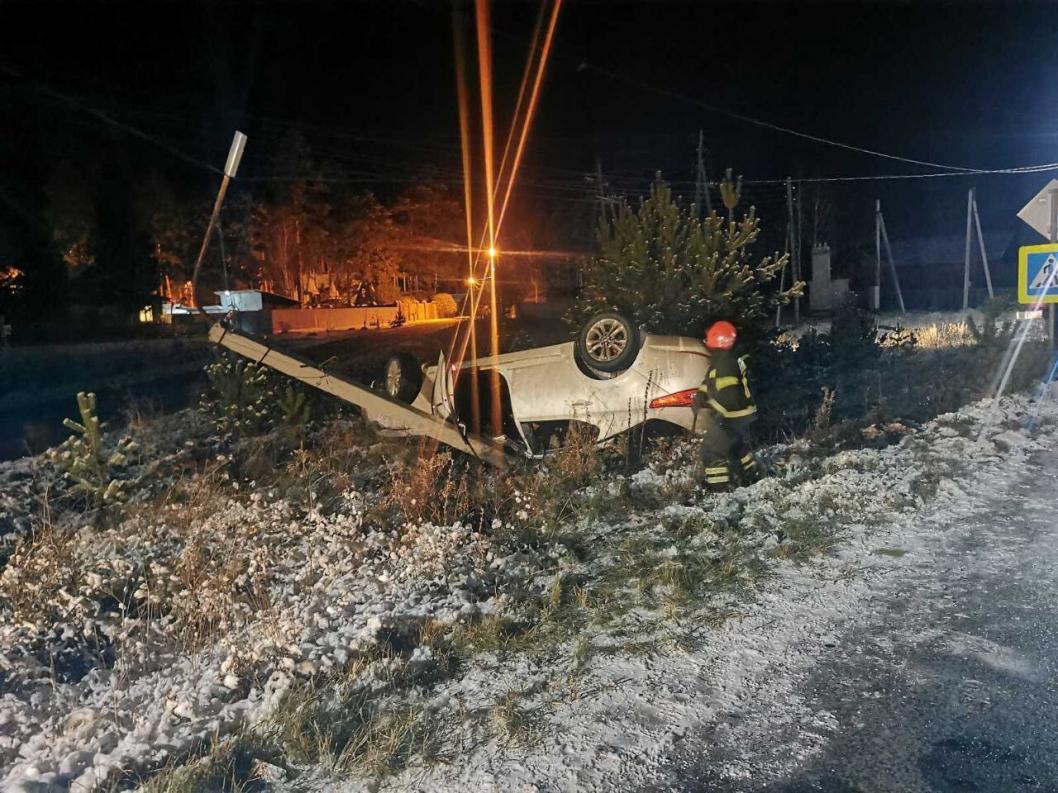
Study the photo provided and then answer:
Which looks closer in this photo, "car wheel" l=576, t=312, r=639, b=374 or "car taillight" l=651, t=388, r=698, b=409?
"car taillight" l=651, t=388, r=698, b=409

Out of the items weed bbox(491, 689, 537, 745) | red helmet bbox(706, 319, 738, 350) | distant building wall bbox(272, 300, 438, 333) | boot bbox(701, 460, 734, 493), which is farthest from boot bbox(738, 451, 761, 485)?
distant building wall bbox(272, 300, 438, 333)

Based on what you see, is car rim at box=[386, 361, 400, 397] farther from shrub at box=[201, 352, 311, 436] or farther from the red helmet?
the red helmet

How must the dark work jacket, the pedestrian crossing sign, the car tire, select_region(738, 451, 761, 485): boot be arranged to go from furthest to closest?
1. the pedestrian crossing sign
2. the car tire
3. select_region(738, 451, 761, 485): boot
4. the dark work jacket

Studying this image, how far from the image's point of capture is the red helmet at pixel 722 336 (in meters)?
7.47

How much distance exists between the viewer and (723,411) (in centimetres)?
739

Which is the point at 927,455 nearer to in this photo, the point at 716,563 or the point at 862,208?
the point at 716,563

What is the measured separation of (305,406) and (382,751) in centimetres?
739

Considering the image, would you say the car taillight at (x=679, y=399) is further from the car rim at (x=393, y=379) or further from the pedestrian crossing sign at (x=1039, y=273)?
the pedestrian crossing sign at (x=1039, y=273)

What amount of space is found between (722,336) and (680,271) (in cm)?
366

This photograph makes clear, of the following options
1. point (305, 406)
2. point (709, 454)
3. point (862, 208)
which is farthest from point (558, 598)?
point (862, 208)

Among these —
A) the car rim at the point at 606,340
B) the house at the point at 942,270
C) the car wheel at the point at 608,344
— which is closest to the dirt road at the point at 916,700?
the car wheel at the point at 608,344

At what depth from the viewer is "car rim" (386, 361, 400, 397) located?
9961mm

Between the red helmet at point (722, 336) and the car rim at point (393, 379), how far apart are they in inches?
153

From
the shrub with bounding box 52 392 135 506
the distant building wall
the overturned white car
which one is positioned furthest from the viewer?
the distant building wall
